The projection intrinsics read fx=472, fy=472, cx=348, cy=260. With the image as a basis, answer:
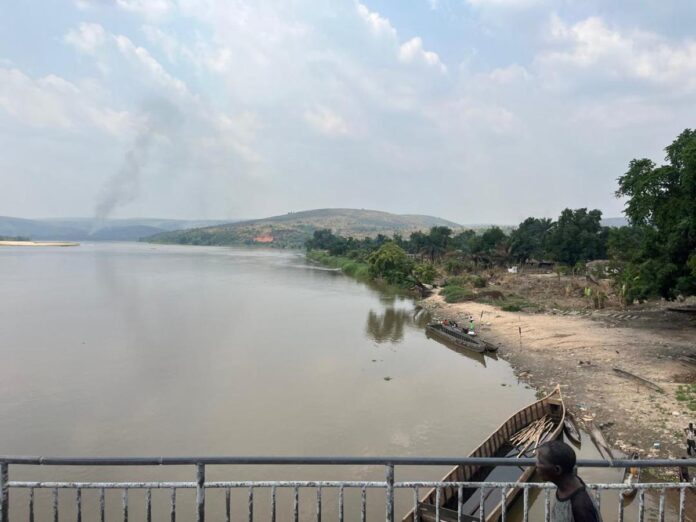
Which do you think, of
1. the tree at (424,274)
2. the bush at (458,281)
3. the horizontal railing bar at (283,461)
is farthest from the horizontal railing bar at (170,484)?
the tree at (424,274)

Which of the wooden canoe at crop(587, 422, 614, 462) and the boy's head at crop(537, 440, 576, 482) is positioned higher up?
the boy's head at crop(537, 440, 576, 482)

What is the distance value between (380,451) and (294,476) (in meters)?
2.40

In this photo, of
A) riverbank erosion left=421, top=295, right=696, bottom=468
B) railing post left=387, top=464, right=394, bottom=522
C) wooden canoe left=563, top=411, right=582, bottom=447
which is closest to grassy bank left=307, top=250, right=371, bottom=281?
riverbank erosion left=421, top=295, right=696, bottom=468

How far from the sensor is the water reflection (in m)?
26.4

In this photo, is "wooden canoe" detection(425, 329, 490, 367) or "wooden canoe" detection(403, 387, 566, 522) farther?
"wooden canoe" detection(425, 329, 490, 367)

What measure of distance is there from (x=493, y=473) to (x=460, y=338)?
13.4 metres

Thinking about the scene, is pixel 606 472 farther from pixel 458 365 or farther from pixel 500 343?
pixel 500 343

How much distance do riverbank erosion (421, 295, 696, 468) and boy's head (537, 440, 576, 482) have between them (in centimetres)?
1005

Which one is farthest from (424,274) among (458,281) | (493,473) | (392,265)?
(493,473)

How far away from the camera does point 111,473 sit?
1078 cm

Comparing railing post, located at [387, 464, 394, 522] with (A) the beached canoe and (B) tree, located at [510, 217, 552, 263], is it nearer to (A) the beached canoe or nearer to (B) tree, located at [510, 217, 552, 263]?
(A) the beached canoe

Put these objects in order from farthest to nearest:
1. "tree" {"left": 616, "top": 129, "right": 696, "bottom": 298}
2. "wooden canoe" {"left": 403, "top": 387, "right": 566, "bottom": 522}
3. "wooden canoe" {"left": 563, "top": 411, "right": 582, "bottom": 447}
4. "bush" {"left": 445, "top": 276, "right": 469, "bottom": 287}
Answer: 1. "bush" {"left": 445, "top": 276, "right": 469, "bottom": 287}
2. "tree" {"left": 616, "top": 129, "right": 696, "bottom": 298}
3. "wooden canoe" {"left": 563, "top": 411, "right": 582, "bottom": 447}
4. "wooden canoe" {"left": 403, "top": 387, "right": 566, "bottom": 522}

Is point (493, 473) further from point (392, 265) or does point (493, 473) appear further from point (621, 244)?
point (392, 265)

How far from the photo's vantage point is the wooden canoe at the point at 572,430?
12187 mm
